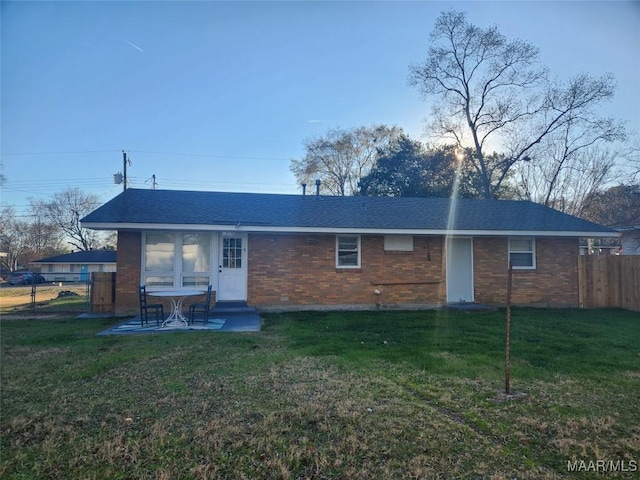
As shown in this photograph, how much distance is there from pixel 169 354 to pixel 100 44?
24.9ft

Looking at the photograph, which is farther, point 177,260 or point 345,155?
point 345,155

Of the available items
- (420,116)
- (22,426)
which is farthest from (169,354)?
(420,116)

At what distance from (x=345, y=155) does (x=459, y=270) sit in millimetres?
25018

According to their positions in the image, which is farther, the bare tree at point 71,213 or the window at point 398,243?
the bare tree at point 71,213

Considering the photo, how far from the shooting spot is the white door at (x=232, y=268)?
12008 mm

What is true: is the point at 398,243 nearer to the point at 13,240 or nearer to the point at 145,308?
the point at 145,308

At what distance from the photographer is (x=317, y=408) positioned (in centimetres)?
415

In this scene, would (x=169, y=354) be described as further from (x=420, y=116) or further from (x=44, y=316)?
(x=420, y=116)

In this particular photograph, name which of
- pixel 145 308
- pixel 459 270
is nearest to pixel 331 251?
pixel 459 270

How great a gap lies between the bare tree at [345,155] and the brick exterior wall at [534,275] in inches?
904

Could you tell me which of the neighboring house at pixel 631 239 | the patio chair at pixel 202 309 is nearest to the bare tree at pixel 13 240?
the patio chair at pixel 202 309

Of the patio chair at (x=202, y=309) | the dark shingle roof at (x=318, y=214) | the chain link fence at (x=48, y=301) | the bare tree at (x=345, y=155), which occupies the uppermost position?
the bare tree at (x=345, y=155)

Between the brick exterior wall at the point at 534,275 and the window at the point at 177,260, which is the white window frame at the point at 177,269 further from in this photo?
the brick exterior wall at the point at 534,275

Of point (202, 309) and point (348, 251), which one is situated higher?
point (348, 251)
